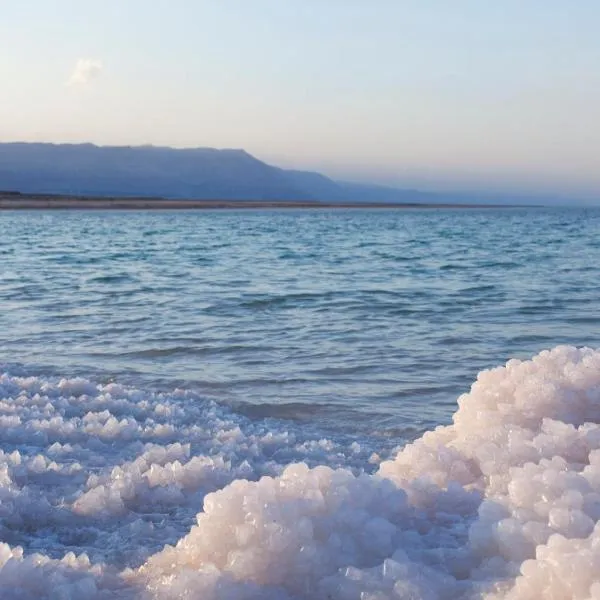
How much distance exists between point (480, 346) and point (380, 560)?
7.87 meters

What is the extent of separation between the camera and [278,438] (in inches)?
202

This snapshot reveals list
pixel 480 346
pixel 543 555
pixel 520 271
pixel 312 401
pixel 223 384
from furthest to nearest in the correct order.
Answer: pixel 520 271 → pixel 480 346 → pixel 223 384 → pixel 312 401 → pixel 543 555

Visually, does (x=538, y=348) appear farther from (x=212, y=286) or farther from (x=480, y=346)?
(x=212, y=286)

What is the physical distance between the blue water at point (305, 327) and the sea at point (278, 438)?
0.06 meters

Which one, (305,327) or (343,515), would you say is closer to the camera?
(343,515)

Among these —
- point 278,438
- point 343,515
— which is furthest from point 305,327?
point 343,515

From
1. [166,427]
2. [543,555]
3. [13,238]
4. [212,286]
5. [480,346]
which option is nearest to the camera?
[543,555]

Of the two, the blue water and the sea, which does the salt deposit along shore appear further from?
the blue water

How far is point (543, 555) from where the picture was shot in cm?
201

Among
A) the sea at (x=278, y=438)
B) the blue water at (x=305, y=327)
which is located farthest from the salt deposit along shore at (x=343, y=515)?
the blue water at (x=305, y=327)

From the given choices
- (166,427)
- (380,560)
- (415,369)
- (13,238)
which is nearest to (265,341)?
(415,369)

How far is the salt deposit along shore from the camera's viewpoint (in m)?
2.17

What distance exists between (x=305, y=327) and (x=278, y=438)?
6.32 metres

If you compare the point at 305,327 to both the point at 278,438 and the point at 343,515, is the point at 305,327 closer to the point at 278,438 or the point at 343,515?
the point at 278,438
